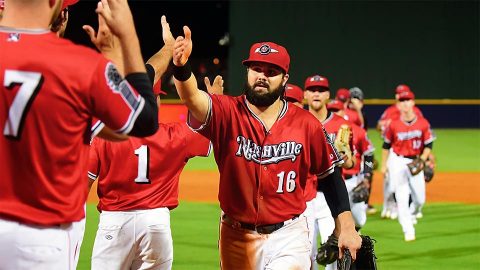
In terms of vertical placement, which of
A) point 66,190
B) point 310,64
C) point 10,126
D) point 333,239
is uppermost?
point 10,126

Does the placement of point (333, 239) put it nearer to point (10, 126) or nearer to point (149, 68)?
point (149, 68)

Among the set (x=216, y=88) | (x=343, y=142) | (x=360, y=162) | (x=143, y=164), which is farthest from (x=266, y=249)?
Result: (x=360, y=162)

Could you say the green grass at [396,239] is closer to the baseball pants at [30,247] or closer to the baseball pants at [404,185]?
the baseball pants at [404,185]

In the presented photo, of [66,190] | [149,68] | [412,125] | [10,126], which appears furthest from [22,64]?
[412,125]

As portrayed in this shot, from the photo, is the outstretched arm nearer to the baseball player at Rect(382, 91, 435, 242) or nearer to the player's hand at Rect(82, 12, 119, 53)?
the player's hand at Rect(82, 12, 119, 53)

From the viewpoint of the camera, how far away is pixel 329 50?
35.9 metres

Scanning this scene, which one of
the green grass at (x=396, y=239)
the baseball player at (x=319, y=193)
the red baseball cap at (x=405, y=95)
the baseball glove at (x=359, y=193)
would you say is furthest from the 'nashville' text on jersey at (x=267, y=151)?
the red baseball cap at (x=405, y=95)

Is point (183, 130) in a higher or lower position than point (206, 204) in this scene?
higher

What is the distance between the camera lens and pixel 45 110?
9.49 ft

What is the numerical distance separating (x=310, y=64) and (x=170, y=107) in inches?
445

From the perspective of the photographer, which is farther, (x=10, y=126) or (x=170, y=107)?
(x=170, y=107)

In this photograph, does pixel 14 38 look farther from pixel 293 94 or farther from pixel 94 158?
pixel 293 94

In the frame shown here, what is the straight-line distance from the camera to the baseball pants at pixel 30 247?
2906 mm

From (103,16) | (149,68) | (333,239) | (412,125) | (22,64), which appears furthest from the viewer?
(412,125)
